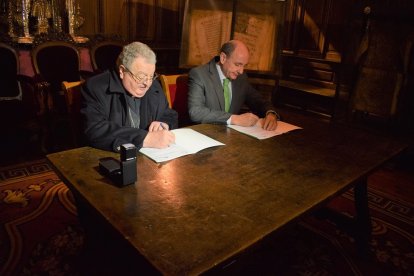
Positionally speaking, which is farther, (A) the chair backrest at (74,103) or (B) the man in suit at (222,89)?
(B) the man in suit at (222,89)

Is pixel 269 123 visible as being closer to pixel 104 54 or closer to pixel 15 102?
pixel 15 102

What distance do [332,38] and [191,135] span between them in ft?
13.3

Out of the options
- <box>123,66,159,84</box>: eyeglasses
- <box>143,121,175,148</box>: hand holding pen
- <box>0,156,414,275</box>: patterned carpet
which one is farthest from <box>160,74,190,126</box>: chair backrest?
<box>0,156,414,275</box>: patterned carpet

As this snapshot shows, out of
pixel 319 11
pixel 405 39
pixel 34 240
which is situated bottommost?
pixel 34 240

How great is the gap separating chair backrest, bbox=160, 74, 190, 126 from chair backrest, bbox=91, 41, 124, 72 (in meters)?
1.68

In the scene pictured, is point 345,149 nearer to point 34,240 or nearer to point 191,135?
point 191,135

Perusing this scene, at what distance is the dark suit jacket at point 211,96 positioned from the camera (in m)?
2.19

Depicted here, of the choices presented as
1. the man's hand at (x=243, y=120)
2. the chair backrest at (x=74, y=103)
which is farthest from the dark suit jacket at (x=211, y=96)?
the chair backrest at (x=74, y=103)

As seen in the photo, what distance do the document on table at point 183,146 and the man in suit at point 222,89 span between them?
35 centimetres

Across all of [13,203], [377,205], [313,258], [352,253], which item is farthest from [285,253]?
[13,203]

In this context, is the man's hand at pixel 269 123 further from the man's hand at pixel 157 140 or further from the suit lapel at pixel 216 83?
the man's hand at pixel 157 140

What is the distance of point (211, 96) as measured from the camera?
2.41 metres

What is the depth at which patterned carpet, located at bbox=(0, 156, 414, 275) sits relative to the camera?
1.82 meters

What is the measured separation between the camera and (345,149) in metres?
1.70
